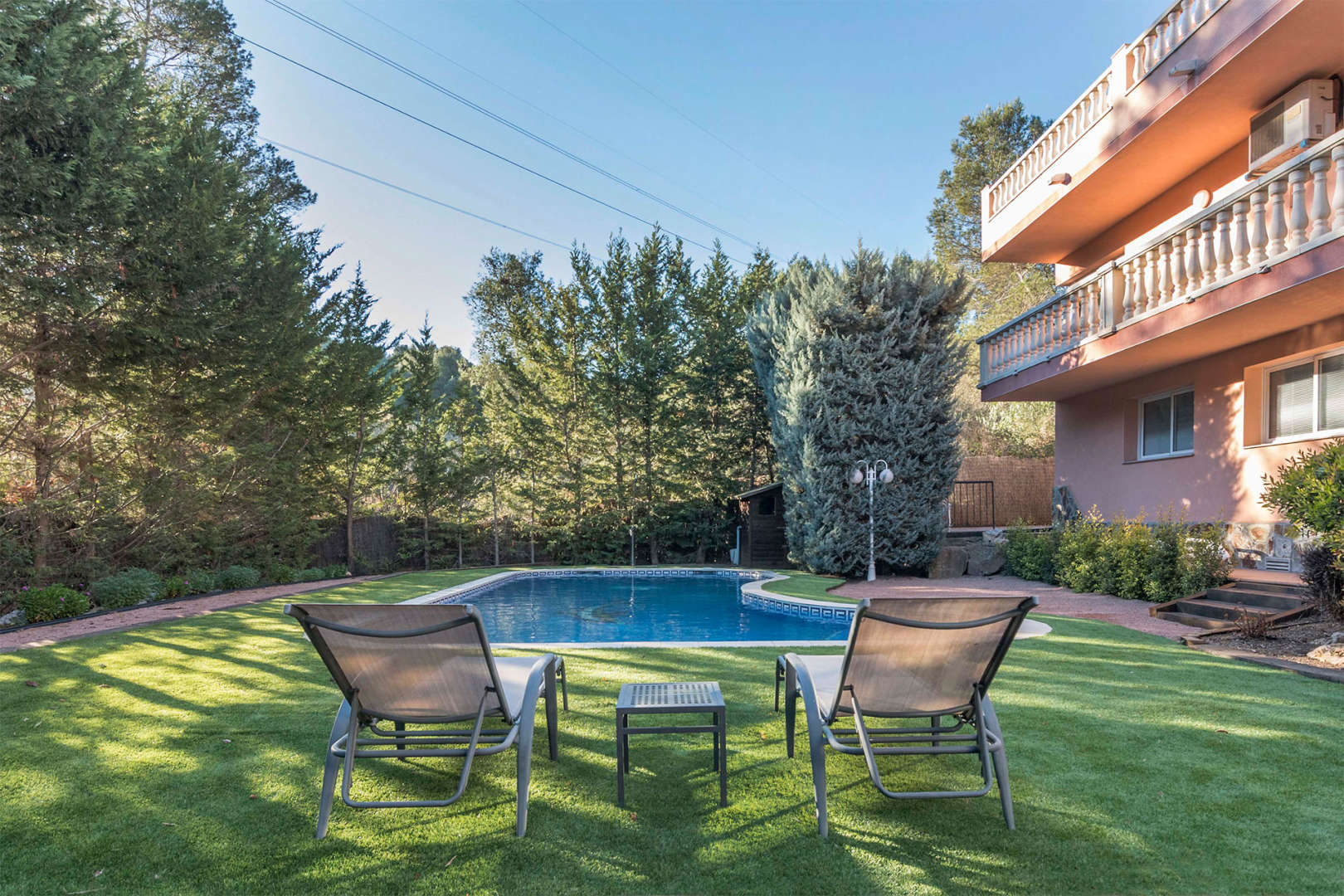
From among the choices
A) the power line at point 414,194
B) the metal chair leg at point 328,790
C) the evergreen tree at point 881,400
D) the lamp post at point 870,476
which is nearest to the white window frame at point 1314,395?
the evergreen tree at point 881,400

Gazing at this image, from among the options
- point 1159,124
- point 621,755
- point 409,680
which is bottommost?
point 621,755

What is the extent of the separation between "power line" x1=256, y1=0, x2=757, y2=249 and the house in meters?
10.3

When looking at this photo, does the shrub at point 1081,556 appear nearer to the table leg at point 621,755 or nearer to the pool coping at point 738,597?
the pool coping at point 738,597

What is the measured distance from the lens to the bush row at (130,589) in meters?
7.11

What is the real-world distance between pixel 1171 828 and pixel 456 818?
107 inches

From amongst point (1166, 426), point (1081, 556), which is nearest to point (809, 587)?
point (1081, 556)

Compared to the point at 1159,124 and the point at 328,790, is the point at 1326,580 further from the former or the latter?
the point at 328,790

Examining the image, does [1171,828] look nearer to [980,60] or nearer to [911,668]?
[911,668]

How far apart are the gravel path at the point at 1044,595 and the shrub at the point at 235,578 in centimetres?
940

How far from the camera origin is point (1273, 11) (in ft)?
21.6

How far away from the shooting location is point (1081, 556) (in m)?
9.52

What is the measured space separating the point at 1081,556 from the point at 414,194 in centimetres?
1805

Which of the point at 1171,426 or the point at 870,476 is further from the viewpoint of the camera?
the point at 870,476

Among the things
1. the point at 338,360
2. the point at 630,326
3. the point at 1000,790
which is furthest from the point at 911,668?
the point at 630,326
